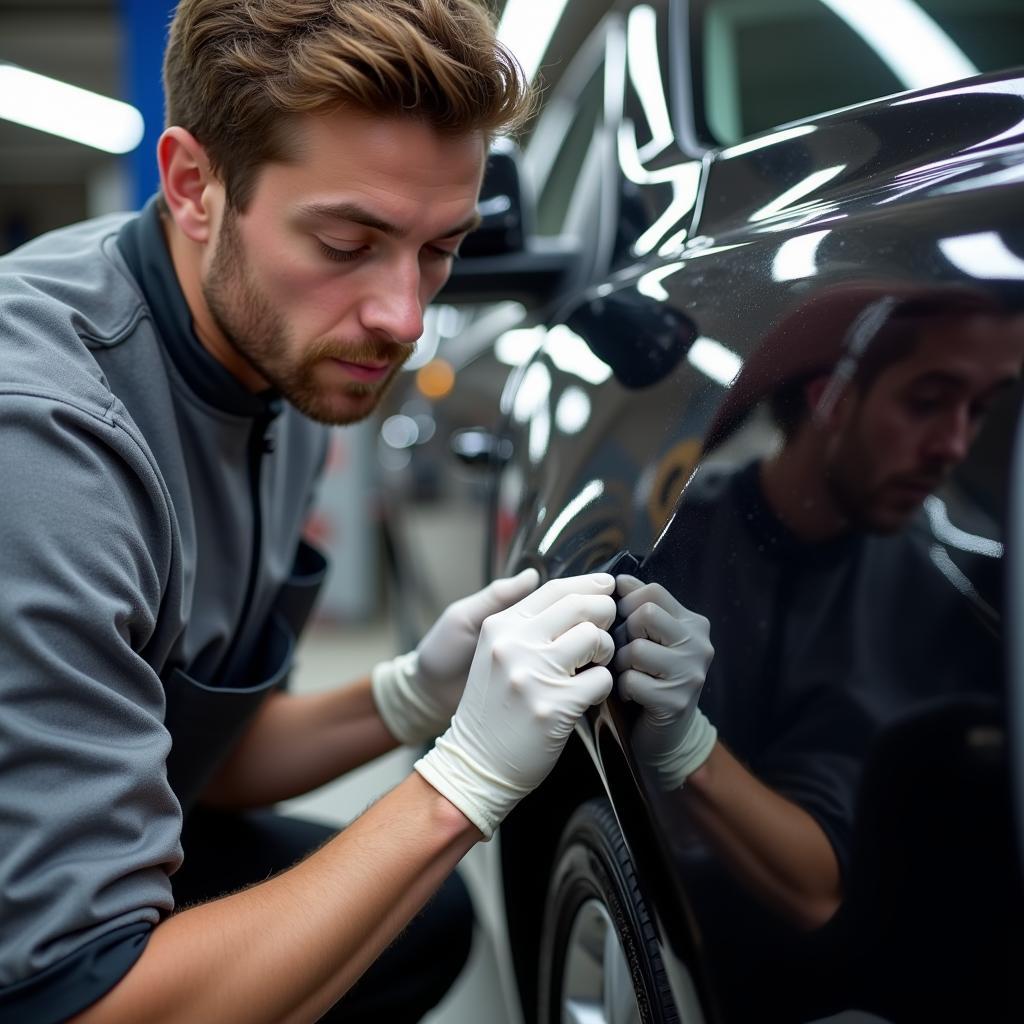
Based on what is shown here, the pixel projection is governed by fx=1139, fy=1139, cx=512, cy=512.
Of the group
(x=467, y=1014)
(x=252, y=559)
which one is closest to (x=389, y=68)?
(x=252, y=559)

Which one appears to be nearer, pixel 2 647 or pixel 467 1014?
pixel 2 647

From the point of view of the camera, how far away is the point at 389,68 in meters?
1.04

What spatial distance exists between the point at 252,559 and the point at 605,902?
629 mm

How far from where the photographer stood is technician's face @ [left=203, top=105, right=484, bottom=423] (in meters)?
1.07

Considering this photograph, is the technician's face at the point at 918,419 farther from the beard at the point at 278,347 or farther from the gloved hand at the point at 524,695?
the beard at the point at 278,347

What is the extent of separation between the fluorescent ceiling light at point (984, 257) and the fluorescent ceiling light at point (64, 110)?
821 centimetres

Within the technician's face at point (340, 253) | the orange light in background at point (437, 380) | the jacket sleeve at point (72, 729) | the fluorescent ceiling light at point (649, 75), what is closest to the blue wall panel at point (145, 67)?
the orange light in background at point (437, 380)

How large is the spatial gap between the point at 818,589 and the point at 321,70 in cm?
67

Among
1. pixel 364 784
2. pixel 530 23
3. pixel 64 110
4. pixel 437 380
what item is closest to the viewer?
pixel 437 380

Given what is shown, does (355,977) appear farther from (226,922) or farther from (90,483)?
(90,483)

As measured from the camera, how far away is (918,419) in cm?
65

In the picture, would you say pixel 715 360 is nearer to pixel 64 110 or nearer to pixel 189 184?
pixel 189 184

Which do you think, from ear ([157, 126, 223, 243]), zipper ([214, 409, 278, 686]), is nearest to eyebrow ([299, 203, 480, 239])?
ear ([157, 126, 223, 243])

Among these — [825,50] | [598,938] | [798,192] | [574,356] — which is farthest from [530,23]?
[598,938]
